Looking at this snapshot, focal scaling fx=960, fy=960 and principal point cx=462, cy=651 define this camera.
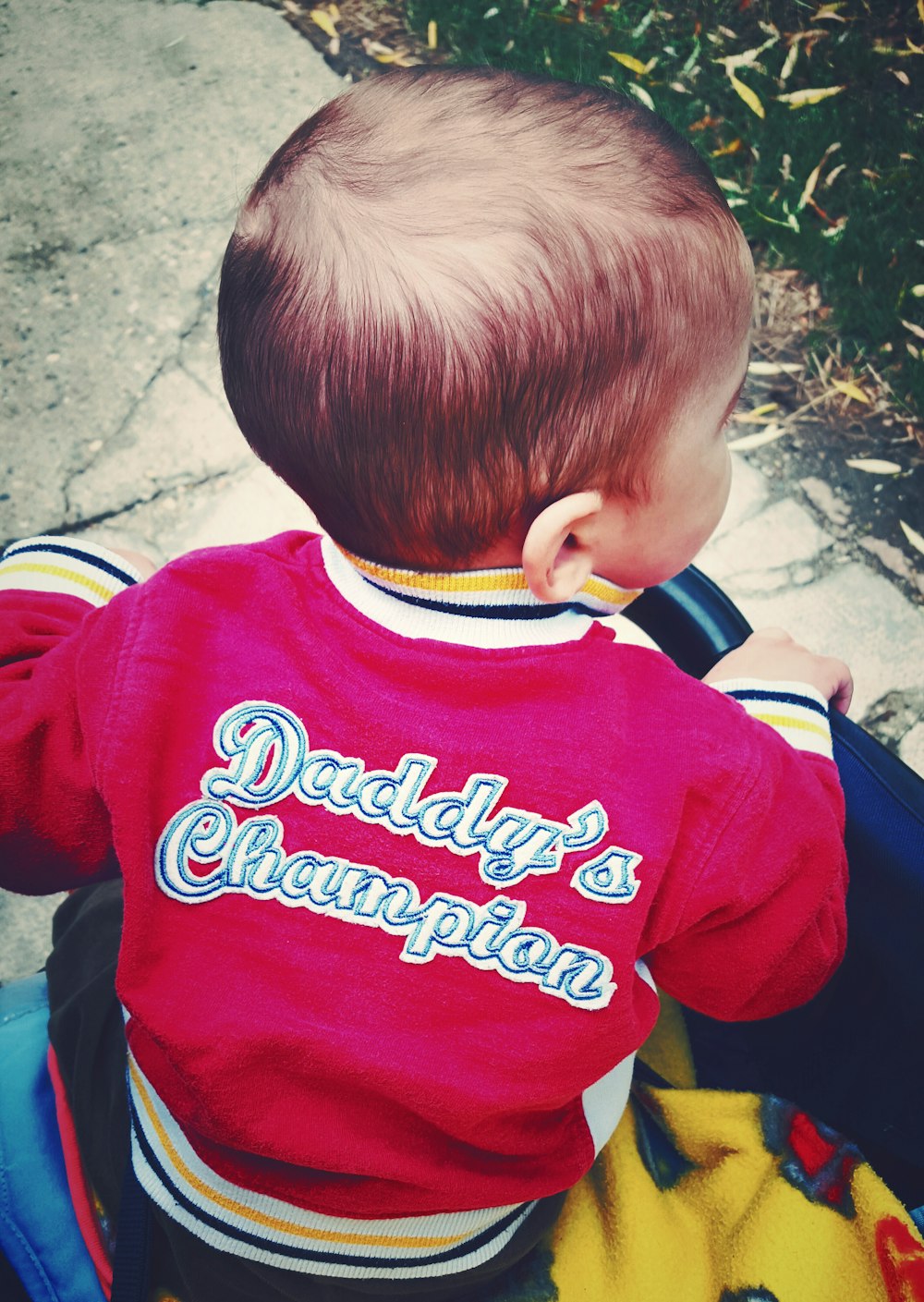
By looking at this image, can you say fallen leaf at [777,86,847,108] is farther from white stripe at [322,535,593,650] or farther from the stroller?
white stripe at [322,535,593,650]

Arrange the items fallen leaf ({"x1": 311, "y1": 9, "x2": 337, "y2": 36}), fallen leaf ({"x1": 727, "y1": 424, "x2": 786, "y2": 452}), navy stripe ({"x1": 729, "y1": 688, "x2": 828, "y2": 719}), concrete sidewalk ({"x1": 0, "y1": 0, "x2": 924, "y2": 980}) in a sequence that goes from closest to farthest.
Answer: navy stripe ({"x1": 729, "y1": 688, "x2": 828, "y2": 719}), concrete sidewalk ({"x1": 0, "y1": 0, "x2": 924, "y2": 980}), fallen leaf ({"x1": 727, "y1": 424, "x2": 786, "y2": 452}), fallen leaf ({"x1": 311, "y1": 9, "x2": 337, "y2": 36})

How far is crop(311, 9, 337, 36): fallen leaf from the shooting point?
224 cm

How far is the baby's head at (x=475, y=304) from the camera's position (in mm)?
A: 621

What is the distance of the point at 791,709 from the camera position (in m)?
0.85

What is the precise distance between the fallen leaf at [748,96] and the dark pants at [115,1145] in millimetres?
2006

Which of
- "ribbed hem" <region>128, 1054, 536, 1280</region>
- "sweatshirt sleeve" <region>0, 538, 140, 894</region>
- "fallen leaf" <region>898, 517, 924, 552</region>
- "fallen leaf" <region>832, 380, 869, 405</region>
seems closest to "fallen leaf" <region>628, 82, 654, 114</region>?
"fallen leaf" <region>832, 380, 869, 405</region>

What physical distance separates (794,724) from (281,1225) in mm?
581

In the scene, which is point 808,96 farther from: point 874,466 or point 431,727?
point 431,727

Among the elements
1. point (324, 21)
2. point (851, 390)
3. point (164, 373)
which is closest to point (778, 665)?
point (851, 390)

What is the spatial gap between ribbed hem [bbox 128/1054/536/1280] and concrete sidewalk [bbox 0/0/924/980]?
0.69 meters

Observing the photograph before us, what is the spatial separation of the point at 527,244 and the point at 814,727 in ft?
1.55

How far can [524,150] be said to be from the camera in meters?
0.64

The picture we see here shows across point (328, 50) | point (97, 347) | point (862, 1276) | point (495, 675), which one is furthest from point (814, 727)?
point (328, 50)

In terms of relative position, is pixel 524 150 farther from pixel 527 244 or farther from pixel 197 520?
pixel 197 520
